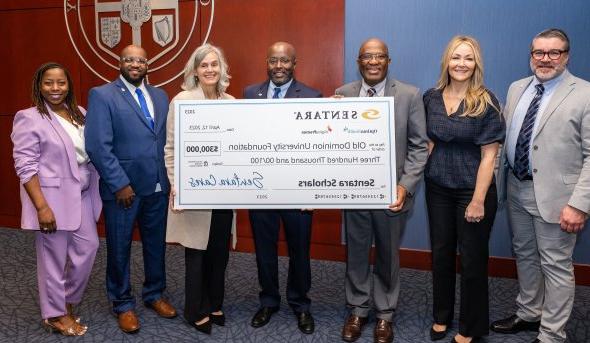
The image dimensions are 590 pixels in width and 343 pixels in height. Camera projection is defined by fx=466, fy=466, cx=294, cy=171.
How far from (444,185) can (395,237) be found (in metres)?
0.39

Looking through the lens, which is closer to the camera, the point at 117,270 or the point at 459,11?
the point at 117,270

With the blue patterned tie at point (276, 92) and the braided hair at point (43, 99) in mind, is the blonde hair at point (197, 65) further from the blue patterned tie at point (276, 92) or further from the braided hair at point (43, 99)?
the braided hair at point (43, 99)

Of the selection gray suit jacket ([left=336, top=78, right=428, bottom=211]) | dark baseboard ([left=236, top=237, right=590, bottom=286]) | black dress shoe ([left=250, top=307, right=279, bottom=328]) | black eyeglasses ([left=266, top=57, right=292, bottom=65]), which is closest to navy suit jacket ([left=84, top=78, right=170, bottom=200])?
black eyeglasses ([left=266, top=57, right=292, bottom=65])

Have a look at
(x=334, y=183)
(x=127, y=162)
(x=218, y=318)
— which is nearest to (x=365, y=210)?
(x=334, y=183)

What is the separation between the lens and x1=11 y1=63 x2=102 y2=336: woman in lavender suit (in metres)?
2.40

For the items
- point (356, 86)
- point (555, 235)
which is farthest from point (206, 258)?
point (555, 235)

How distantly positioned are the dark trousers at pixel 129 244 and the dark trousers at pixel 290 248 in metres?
0.58

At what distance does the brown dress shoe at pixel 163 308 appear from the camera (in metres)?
2.82

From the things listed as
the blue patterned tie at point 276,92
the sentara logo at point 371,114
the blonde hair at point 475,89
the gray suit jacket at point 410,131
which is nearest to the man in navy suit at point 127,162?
the blue patterned tie at point 276,92

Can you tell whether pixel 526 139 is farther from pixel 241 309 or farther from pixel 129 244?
pixel 129 244

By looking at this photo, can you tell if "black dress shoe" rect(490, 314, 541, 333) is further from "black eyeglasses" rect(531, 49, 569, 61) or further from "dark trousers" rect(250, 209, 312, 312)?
"black eyeglasses" rect(531, 49, 569, 61)

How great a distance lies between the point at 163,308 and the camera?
9.32 feet

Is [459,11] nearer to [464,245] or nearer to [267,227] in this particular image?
[464,245]

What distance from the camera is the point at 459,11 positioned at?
340 cm
